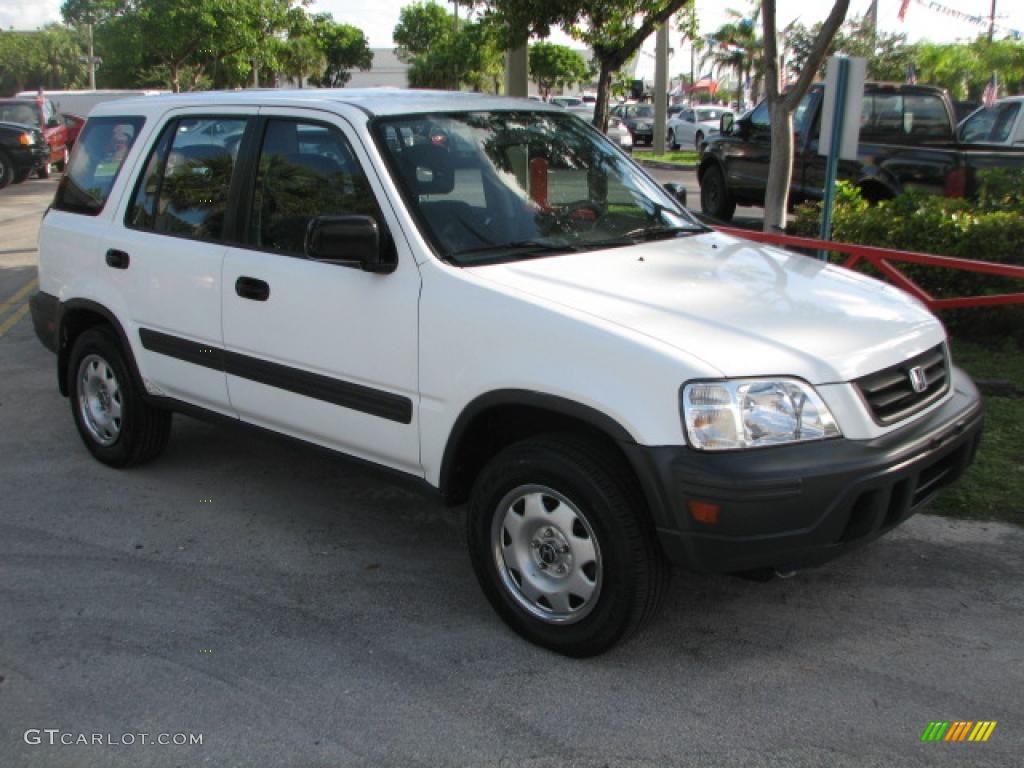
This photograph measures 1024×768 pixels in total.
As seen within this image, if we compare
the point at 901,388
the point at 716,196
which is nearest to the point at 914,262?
the point at 901,388

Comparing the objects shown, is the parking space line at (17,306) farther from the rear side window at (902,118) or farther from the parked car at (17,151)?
the parked car at (17,151)

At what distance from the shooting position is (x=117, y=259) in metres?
5.10

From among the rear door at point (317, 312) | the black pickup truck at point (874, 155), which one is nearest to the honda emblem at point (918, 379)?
the rear door at point (317, 312)

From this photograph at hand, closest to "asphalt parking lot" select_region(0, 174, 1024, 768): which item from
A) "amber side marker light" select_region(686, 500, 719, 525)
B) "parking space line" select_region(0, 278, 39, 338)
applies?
"amber side marker light" select_region(686, 500, 719, 525)

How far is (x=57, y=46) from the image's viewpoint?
10938 cm

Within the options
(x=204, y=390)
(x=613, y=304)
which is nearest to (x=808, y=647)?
(x=613, y=304)

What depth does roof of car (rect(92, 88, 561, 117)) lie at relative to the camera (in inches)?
170

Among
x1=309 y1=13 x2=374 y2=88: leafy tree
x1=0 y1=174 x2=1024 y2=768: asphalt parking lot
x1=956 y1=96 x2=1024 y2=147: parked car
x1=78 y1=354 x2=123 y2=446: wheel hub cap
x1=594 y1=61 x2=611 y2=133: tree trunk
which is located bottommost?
x1=0 y1=174 x2=1024 y2=768: asphalt parking lot

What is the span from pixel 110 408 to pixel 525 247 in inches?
104

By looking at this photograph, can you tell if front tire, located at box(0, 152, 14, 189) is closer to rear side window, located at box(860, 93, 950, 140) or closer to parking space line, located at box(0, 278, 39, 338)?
parking space line, located at box(0, 278, 39, 338)

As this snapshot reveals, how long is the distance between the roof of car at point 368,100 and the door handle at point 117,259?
2.33 ft

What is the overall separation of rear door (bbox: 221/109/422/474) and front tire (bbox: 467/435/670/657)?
1.51 ft

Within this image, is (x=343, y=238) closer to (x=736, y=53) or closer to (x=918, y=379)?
(x=918, y=379)

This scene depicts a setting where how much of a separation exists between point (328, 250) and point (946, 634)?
8.43ft
